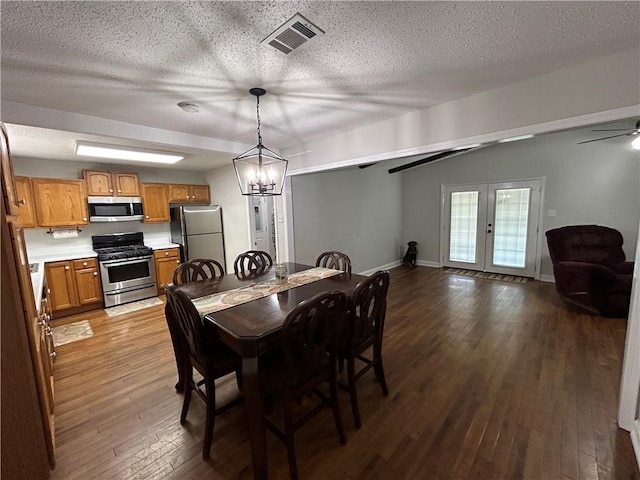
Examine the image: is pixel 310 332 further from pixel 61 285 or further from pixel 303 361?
pixel 61 285

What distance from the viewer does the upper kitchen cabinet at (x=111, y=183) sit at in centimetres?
398

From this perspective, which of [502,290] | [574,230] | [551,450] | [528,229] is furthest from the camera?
[528,229]

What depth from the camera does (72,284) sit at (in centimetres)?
374

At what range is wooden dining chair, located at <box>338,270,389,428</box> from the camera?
1.81m

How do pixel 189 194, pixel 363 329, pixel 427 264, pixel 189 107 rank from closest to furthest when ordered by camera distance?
pixel 363 329 < pixel 189 107 < pixel 189 194 < pixel 427 264

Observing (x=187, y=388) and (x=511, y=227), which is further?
(x=511, y=227)

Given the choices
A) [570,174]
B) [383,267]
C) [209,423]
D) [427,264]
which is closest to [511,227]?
[570,174]

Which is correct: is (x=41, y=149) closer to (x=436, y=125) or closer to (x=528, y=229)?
(x=436, y=125)

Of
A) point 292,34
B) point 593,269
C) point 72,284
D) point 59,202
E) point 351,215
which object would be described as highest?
point 292,34

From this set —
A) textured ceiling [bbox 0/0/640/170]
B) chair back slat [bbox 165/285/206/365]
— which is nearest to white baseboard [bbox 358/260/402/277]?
textured ceiling [bbox 0/0/640/170]

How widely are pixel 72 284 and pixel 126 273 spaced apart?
62 cm

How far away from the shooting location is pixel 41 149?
10.5 ft

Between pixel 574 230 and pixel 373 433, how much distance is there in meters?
4.40

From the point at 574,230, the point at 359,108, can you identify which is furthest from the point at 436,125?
the point at 574,230
